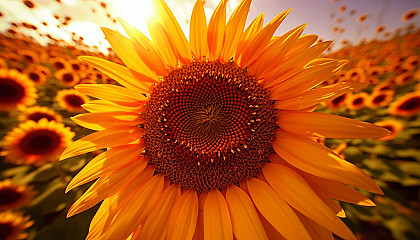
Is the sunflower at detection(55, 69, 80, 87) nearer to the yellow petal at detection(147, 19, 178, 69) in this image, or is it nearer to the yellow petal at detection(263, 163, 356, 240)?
the yellow petal at detection(147, 19, 178, 69)

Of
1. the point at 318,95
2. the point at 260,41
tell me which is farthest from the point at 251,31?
the point at 318,95

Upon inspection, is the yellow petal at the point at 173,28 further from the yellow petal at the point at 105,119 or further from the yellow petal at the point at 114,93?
the yellow petal at the point at 105,119

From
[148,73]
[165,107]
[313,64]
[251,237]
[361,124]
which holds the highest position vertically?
[313,64]

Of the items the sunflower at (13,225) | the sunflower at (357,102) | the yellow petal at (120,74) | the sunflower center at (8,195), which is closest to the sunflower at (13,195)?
the sunflower center at (8,195)

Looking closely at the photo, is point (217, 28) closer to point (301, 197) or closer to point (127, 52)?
point (127, 52)

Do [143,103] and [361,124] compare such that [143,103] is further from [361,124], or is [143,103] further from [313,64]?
[361,124]

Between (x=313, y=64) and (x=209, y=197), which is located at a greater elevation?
(x=313, y=64)

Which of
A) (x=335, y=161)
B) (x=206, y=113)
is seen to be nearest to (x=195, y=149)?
(x=206, y=113)

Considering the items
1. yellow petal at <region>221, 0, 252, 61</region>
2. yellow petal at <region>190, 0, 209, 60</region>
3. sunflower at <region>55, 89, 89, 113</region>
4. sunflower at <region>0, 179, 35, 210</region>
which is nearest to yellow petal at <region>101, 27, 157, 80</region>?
yellow petal at <region>190, 0, 209, 60</region>
